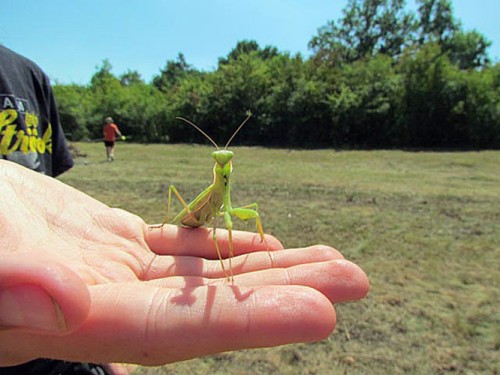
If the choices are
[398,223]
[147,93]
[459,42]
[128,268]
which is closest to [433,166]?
[398,223]

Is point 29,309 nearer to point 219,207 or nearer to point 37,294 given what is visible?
point 37,294

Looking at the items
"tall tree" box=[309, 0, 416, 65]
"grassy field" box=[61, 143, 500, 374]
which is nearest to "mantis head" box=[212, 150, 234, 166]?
"grassy field" box=[61, 143, 500, 374]

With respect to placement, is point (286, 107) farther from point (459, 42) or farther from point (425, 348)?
point (459, 42)

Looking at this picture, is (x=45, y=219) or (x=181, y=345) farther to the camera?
(x=45, y=219)

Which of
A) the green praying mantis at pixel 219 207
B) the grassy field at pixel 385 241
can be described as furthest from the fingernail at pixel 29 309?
the grassy field at pixel 385 241

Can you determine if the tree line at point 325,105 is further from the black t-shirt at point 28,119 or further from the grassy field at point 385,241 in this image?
the black t-shirt at point 28,119

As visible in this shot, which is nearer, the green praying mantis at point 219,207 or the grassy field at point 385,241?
the green praying mantis at point 219,207

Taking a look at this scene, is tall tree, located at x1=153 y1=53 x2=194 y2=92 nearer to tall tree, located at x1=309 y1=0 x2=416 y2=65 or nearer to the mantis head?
tall tree, located at x1=309 y1=0 x2=416 y2=65
